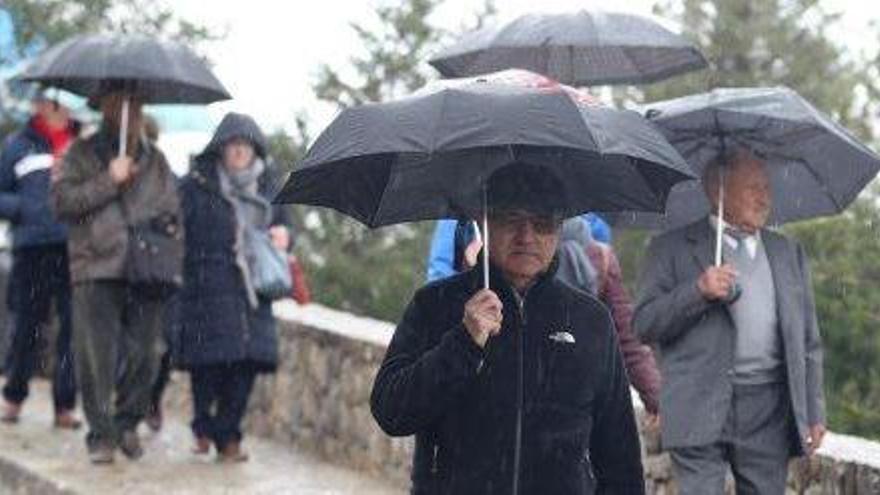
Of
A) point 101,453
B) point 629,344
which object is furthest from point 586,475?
point 101,453

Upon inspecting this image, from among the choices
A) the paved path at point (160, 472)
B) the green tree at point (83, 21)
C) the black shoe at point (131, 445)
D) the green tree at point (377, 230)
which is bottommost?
the paved path at point (160, 472)

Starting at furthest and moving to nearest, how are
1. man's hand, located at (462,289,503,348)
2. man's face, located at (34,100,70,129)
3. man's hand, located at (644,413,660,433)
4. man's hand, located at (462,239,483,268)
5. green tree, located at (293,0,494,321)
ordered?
green tree, located at (293,0,494,321)
man's face, located at (34,100,70,129)
man's hand, located at (644,413,660,433)
man's hand, located at (462,239,483,268)
man's hand, located at (462,289,503,348)

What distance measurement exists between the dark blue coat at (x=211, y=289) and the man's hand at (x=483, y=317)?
16.2ft

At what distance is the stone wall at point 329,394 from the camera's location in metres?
8.97

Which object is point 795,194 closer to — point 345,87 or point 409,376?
point 409,376

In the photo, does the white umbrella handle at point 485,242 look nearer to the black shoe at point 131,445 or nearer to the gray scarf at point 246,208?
the gray scarf at point 246,208

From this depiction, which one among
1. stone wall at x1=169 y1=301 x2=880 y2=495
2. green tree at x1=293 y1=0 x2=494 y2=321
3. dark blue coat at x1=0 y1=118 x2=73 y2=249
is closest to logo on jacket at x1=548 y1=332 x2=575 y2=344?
stone wall at x1=169 y1=301 x2=880 y2=495

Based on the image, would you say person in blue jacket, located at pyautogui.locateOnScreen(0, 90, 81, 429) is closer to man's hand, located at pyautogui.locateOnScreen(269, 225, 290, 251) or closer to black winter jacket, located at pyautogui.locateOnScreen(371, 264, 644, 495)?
man's hand, located at pyautogui.locateOnScreen(269, 225, 290, 251)

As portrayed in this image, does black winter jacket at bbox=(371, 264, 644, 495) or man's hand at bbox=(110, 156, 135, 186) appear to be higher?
man's hand at bbox=(110, 156, 135, 186)

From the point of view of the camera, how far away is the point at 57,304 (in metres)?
9.70

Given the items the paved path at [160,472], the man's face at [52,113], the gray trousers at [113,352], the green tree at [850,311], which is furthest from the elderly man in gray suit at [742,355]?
the man's face at [52,113]

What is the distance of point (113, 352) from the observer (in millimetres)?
8578

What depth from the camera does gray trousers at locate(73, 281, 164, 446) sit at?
849 cm

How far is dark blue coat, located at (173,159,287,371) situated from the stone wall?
2.14 ft
